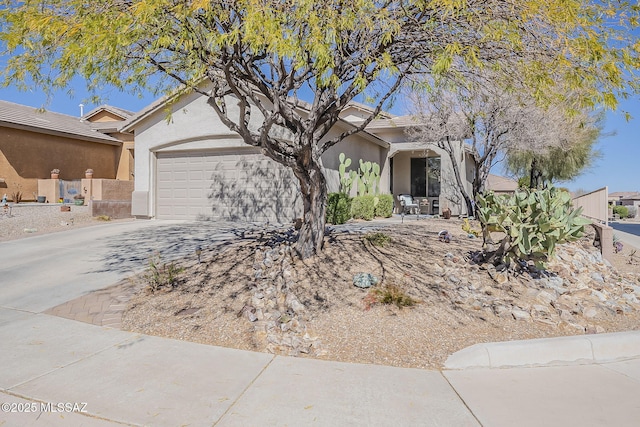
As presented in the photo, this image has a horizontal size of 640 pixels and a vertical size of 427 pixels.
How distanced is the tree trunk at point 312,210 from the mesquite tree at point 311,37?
1.38 feet

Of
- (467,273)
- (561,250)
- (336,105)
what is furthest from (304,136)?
(561,250)

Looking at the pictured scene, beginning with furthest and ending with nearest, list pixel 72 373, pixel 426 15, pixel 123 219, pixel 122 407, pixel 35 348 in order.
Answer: pixel 123 219, pixel 426 15, pixel 35 348, pixel 72 373, pixel 122 407

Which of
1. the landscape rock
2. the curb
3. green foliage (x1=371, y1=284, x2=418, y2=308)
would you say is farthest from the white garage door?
the curb

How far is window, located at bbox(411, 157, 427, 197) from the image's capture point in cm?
2142

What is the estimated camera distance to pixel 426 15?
6199mm

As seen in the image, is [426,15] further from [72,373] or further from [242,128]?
[72,373]

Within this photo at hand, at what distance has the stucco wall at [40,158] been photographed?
710 inches

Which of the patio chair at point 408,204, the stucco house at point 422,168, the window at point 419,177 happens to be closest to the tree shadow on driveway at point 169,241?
the patio chair at point 408,204

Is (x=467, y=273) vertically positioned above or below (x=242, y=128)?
below

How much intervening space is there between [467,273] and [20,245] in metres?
10.6

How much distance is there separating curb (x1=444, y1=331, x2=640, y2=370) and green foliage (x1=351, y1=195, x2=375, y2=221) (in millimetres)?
10401

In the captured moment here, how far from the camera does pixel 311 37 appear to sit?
4977 millimetres

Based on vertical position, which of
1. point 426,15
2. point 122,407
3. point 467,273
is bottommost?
point 122,407

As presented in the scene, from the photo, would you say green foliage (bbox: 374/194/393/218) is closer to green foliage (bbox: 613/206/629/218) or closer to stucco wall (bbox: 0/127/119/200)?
stucco wall (bbox: 0/127/119/200)
